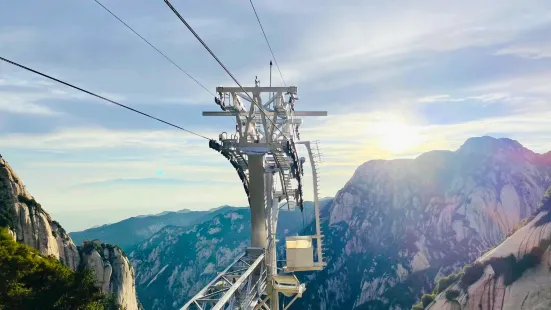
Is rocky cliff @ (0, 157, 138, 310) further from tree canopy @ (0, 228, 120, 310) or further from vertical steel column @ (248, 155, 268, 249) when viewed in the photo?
vertical steel column @ (248, 155, 268, 249)

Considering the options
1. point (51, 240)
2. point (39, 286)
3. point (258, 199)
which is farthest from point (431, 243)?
point (258, 199)

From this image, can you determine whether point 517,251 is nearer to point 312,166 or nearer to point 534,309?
point 534,309

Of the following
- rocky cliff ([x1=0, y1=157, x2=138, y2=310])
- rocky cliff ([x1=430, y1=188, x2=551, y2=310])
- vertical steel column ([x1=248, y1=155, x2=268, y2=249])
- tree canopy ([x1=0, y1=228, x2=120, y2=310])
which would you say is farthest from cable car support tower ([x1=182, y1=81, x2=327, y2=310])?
rocky cliff ([x1=0, y1=157, x2=138, y2=310])

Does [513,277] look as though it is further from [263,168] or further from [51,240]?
[51,240]

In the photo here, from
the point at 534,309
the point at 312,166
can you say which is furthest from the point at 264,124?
the point at 534,309

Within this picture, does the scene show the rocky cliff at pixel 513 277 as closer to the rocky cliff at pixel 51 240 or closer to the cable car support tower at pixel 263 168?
the cable car support tower at pixel 263 168

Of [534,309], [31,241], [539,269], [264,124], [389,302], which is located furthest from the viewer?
[389,302]
